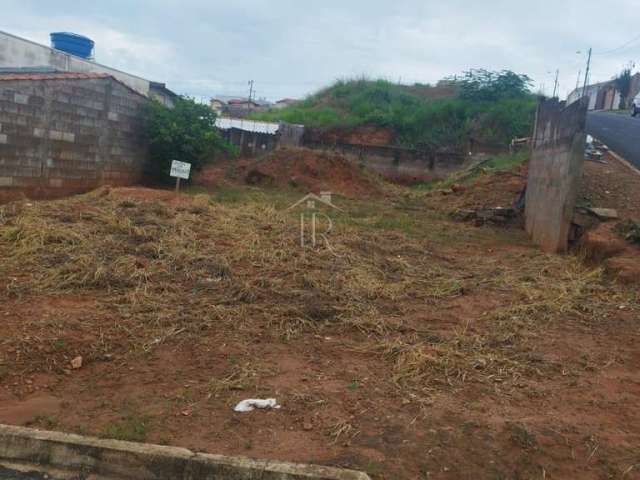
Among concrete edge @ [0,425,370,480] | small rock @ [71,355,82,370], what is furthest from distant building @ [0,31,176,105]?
concrete edge @ [0,425,370,480]

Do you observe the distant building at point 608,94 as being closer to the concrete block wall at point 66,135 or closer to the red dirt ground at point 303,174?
the red dirt ground at point 303,174

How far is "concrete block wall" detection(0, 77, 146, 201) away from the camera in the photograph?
10.4 m

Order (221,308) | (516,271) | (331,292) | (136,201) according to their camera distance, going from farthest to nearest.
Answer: (136,201) → (516,271) → (331,292) → (221,308)

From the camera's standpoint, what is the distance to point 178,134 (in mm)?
14914

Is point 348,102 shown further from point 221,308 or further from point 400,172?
point 221,308

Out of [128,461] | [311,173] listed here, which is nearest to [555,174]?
[128,461]

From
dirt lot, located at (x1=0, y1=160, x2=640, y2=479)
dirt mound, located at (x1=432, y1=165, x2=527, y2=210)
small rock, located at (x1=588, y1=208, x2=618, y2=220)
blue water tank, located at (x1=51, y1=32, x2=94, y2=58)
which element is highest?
blue water tank, located at (x1=51, y1=32, x2=94, y2=58)

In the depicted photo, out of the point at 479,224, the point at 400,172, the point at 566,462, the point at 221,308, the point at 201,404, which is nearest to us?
the point at 566,462

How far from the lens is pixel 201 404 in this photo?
11.7 ft

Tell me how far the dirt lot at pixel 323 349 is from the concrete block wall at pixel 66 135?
2.83m

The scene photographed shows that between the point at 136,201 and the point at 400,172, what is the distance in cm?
1358

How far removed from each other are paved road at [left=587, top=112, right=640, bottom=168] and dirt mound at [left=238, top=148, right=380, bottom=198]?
680 cm

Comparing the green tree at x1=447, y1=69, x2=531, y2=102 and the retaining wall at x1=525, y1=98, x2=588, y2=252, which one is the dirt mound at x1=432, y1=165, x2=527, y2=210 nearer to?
the retaining wall at x1=525, y1=98, x2=588, y2=252

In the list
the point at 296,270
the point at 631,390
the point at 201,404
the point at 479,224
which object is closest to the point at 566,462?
the point at 631,390
